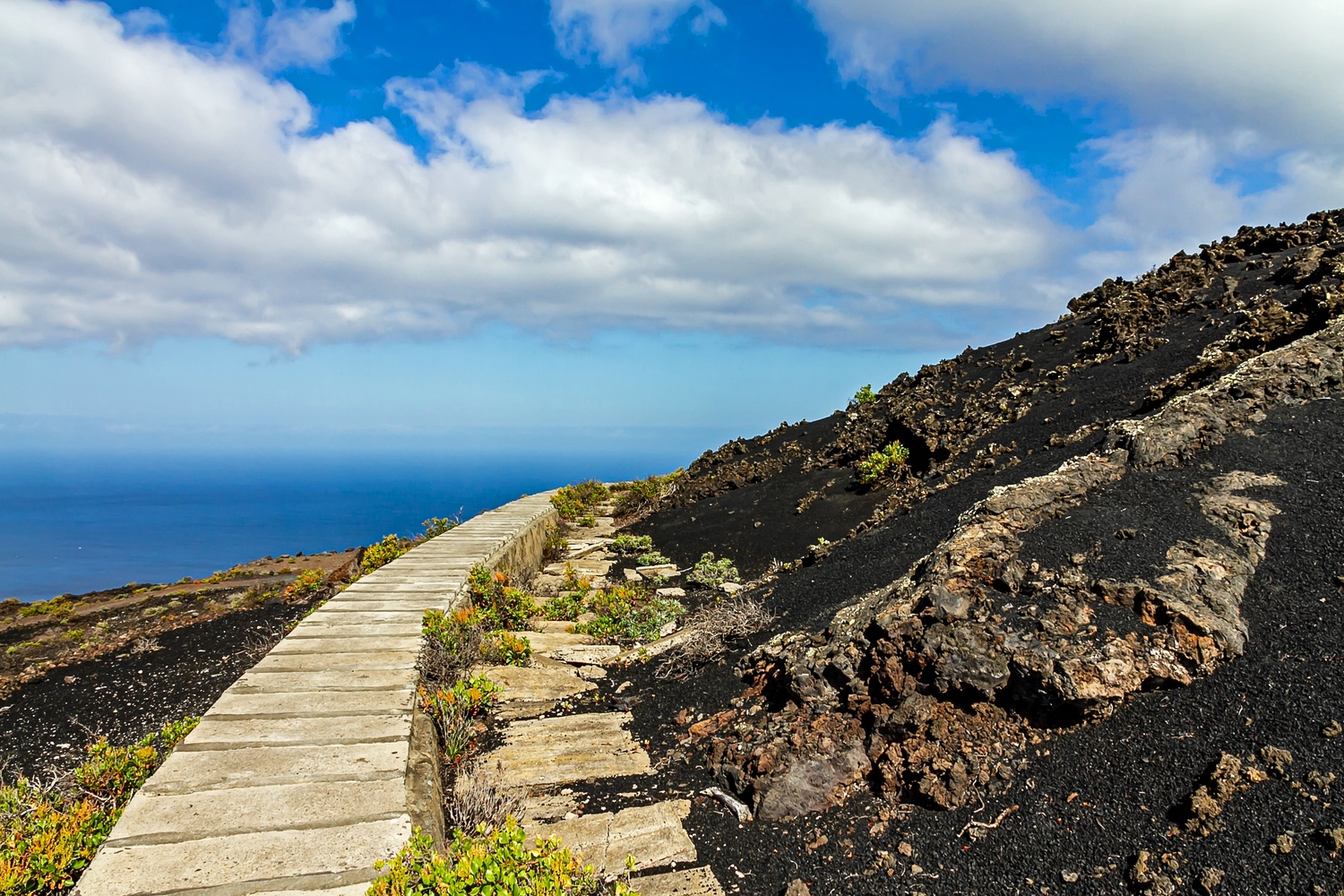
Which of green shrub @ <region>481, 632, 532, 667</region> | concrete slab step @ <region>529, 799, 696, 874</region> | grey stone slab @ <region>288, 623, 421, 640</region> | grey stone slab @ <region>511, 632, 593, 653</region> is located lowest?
concrete slab step @ <region>529, 799, 696, 874</region>

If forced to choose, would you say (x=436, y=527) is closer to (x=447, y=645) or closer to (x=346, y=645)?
(x=447, y=645)

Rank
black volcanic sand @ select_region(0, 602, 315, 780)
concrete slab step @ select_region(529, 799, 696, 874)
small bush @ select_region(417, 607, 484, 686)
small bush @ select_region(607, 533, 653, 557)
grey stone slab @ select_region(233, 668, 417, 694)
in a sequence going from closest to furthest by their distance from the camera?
concrete slab step @ select_region(529, 799, 696, 874) → grey stone slab @ select_region(233, 668, 417, 694) → small bush @ select_region(417, 607, 484, 686) → black volcanic sand @ select_region(0, 602, 315, 780) → small bush @ select_region(607, 533, 653, 557)

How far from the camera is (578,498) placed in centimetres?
1827

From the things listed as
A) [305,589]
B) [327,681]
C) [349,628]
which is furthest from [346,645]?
[305,589]

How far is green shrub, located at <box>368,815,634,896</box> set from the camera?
2.93m

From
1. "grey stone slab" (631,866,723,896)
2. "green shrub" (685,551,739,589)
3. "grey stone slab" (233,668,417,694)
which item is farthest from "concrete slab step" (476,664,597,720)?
"green shrub" (685,551,739,589)

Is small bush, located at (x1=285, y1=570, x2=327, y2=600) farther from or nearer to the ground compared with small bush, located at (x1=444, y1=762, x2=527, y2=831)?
farther from the ground

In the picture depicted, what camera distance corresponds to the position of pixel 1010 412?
11109 millimetres

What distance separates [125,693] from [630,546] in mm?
7857

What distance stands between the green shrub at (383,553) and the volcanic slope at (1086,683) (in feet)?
19.0

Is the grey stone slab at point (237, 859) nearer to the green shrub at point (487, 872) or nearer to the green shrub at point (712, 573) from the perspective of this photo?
the green shrub at point (487, 872)

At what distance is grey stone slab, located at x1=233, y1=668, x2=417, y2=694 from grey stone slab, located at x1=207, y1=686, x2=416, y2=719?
7 cm

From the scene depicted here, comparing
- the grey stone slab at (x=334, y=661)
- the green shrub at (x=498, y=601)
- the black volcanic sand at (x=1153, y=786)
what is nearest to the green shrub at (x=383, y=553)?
the green shrub at (x=498, y=601)

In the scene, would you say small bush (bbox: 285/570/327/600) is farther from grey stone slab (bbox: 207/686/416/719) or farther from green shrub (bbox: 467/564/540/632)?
Result: grey stone slab (bbox: 207/686/416/719)
